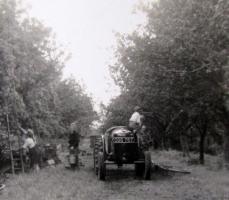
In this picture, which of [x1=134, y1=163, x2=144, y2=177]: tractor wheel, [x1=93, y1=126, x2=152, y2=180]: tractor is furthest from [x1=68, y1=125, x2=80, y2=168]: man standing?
[x1=93, y1=126, x2=152, y2=180]: tractor

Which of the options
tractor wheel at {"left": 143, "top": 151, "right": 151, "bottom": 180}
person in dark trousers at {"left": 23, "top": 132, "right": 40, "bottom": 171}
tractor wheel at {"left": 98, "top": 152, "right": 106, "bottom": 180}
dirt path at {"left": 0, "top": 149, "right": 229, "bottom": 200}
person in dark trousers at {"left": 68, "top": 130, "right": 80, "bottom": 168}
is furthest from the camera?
person in dark trousers at {"left": 68, "top": 130, "right": 80, "bottom": 168}

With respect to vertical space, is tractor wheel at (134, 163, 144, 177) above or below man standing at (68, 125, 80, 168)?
below

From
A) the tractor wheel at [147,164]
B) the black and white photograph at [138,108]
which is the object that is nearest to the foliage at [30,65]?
the black and white photograph at [138,108]

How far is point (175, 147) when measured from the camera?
59.4m

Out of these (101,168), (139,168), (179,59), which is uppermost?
(179,59)

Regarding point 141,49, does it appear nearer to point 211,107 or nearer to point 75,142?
point 211,107

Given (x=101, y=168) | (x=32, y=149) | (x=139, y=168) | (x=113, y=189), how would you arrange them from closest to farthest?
(x=113, y=189) → (x=101, y=168) → (x=139, y=168) → (x=32, y=149)

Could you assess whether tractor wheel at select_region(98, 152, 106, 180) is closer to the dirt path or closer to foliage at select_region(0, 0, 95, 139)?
the dirt path

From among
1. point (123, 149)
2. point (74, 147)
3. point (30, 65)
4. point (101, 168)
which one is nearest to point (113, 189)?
point (101, 168)

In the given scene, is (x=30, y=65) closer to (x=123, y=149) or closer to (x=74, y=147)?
(x=74, y=147)

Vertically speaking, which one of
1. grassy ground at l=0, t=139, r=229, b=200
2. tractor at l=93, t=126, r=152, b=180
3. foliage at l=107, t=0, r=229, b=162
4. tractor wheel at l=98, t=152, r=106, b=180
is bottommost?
grassy ground at l=0, t=139, r=229, b=200

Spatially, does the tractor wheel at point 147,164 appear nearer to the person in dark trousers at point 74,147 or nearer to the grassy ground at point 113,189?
the grassy ground at point 113,189

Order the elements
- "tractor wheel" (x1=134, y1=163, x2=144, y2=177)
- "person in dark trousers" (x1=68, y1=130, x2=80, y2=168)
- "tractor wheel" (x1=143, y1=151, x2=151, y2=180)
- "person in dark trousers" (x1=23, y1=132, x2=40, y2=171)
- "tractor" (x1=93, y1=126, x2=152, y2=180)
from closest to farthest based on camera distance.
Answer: "tractor wheel" (x1=143, y1=151, x2=151, y2=180) < "tractor" (x1=93, y1=126, x2=152, y2=180) < "tractor wheel" (x1=134, y1=163, x2=144, y2=177) < "person in dark trousers" (x1=23, y1=132, x2=40, y2=171) < "person in dark trousers" (x1=68, y1=130, x2=80, y2=168)

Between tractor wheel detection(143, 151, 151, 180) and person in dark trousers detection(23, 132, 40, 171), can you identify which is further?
person in dark trousers detection(23, 132, 40, 171)
